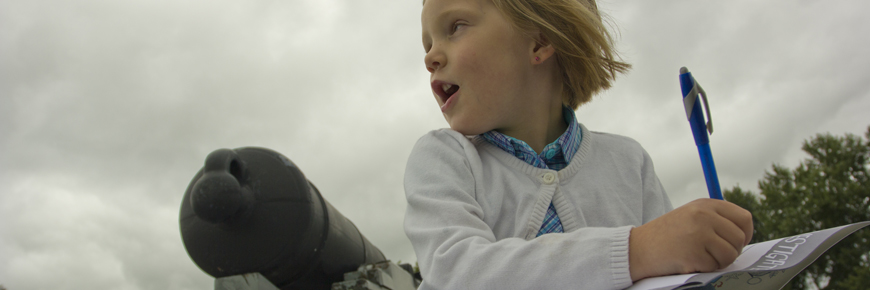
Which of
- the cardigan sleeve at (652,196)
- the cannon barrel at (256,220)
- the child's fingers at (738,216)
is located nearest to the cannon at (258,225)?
the cannon barrel at (256,220)

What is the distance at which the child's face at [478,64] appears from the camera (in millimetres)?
1473

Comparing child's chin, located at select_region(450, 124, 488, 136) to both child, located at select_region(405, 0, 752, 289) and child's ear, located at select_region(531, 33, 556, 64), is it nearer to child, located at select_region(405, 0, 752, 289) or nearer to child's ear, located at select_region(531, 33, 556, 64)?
child, located at select_region(405, 0, 752, 289)

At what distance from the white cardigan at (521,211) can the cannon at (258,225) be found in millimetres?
1330

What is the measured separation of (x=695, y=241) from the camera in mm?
836

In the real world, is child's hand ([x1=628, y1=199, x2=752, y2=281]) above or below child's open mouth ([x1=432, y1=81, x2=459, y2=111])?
below

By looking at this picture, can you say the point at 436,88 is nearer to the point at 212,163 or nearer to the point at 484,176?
the point at 484,176

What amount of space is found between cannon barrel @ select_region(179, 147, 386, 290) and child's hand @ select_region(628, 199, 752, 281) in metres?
1.97

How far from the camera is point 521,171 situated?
140cm

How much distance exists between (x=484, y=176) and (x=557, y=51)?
→ 1.71ft

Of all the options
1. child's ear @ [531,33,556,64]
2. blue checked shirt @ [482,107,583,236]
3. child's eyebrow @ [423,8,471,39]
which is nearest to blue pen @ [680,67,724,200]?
blue checked shirt @ [482,107,583,236]

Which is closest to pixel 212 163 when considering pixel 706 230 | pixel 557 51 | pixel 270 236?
pixel 270 236

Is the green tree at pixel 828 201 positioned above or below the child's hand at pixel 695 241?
above

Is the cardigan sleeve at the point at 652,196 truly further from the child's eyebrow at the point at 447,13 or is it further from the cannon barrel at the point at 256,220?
the cannon barrel at the point at 256,220

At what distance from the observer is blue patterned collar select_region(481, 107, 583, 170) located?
1.43 m
